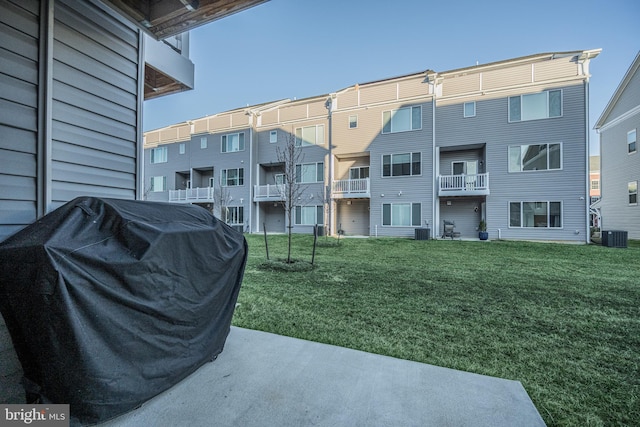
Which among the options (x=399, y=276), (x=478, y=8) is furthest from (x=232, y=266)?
(x=478, y=8)

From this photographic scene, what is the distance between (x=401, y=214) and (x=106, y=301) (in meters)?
14.7

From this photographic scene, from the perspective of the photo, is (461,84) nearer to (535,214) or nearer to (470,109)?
(470,109)

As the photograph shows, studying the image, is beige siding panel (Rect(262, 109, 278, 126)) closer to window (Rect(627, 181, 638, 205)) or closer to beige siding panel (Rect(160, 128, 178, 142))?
beige siding panel (Rect(160, 128, 178, 142))

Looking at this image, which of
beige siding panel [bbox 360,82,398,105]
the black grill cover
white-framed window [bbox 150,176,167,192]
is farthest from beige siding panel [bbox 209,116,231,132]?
the black grill cover

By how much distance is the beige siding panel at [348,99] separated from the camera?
1634 cm

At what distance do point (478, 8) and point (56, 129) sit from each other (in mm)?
13879

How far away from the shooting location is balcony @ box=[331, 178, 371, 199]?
15.9 meters

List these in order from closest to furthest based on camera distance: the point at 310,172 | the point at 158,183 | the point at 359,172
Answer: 1. the point at 359,172
2. the point at 310,172
3. the point at 158,183

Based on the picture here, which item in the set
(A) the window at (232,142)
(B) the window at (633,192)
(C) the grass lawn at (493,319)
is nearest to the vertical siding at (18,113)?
(C) the grass lawn at (493,319)

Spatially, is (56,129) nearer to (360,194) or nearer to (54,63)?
(54,63)

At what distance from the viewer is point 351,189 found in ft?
53.1

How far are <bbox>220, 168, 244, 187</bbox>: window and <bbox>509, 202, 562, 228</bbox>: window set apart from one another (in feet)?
52.0

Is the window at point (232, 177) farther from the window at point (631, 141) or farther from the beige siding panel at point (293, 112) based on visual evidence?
the window at point (631, 141)

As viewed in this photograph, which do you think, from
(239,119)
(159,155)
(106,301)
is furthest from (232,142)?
(106,301)
